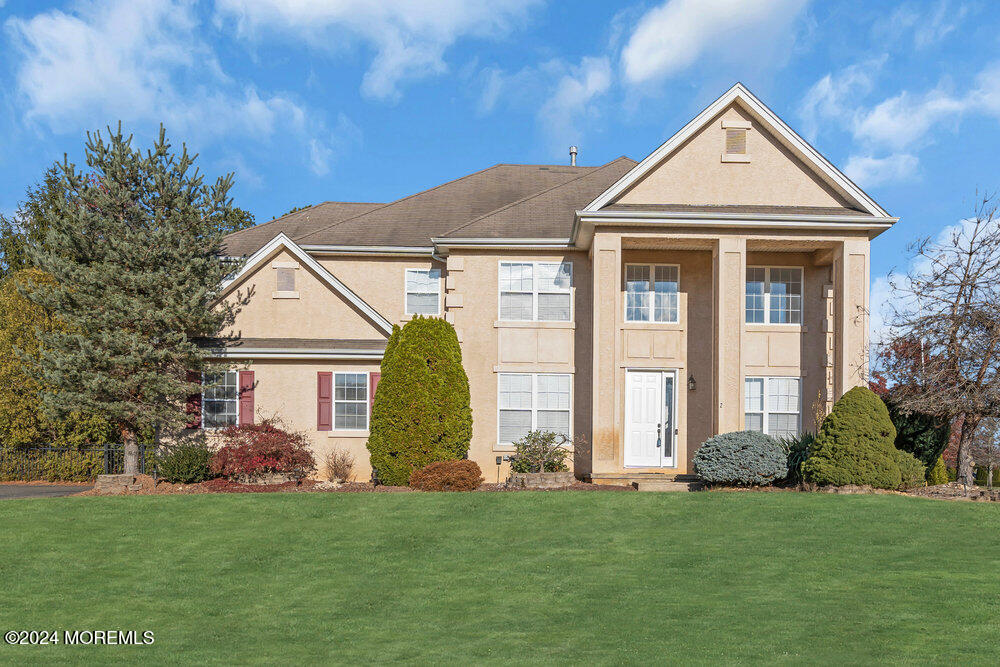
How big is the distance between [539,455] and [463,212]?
977cm

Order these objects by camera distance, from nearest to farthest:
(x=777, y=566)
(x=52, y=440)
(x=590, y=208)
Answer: (x=777, y=566) < (x=590, y=208) < (x=52, y=440)

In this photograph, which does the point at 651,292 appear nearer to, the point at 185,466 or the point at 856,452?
the point at 856,452

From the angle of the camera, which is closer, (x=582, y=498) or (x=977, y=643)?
(x=977, y=643)

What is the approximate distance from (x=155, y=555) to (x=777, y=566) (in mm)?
8773

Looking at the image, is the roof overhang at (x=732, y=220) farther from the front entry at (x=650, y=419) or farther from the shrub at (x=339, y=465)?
the shrub at (x=339, y=465)

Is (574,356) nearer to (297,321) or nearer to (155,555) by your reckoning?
(297,321)

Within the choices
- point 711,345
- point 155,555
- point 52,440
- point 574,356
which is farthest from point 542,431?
point 52,440

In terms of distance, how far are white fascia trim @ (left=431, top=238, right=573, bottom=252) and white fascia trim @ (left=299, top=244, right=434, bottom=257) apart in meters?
1.73

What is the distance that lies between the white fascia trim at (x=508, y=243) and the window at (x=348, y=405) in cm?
421

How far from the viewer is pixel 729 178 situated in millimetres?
20250

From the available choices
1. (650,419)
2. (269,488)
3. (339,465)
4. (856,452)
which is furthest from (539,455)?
(856,452)

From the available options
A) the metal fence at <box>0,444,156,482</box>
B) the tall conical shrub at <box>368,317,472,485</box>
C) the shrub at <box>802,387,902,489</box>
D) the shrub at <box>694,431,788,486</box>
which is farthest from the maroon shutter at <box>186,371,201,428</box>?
the shrub at <box>802,387,902,489</box>

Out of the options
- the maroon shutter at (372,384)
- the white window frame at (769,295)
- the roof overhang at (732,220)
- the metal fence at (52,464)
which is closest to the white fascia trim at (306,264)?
the maroon shutter at (372,384)

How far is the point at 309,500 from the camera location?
15797 millimetres
